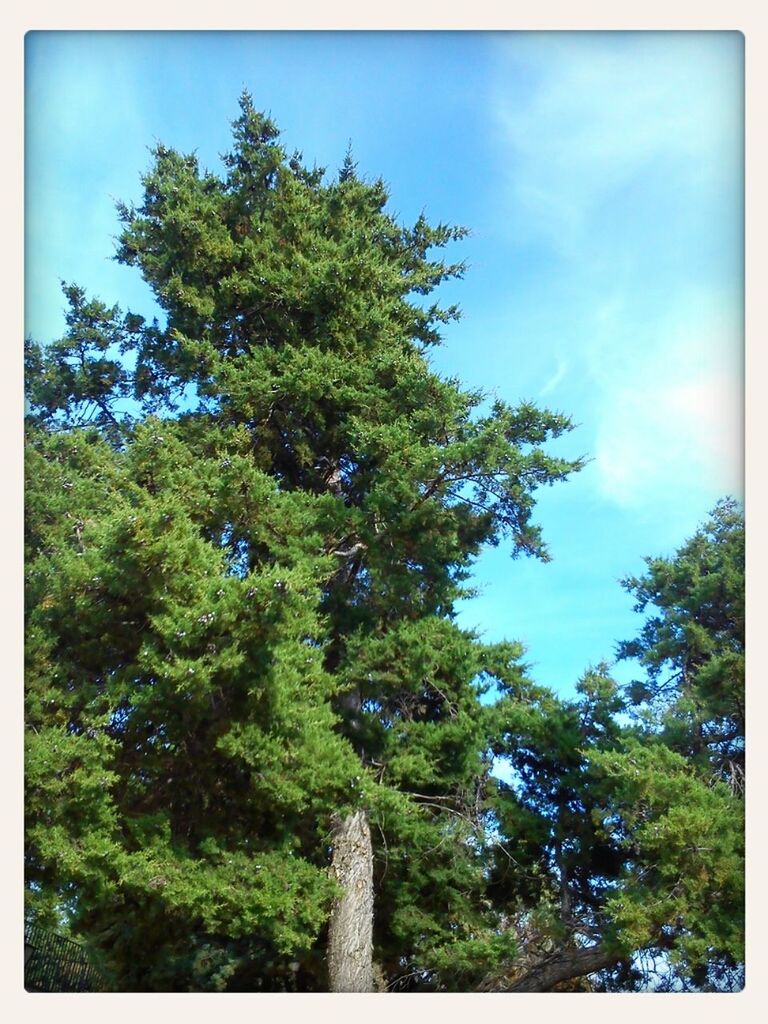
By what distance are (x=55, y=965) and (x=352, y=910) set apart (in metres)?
2.17

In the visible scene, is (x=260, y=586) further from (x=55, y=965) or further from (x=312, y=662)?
(x=55, y=965)

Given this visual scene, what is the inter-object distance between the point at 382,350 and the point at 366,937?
203 inches

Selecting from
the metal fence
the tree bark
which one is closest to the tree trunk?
the tree bark

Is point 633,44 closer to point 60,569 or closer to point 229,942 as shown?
point 60,569

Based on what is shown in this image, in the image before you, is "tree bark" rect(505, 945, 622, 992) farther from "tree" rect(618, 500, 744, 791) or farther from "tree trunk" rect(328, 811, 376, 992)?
"tree" rect(618, 500, 744, 791)

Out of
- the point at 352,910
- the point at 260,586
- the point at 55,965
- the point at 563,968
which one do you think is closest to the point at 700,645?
the point at 563,968

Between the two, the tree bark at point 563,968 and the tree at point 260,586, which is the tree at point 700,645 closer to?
the tree at point 260,586

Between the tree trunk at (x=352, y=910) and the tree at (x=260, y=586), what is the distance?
0.37 ft

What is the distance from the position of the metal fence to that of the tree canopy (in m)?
0.20

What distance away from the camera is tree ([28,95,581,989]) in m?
6.05

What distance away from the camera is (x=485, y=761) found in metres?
8.48

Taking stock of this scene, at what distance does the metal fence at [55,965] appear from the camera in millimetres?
5789

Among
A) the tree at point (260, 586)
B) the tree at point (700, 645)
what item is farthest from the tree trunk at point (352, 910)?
the tree at point (700, 645)

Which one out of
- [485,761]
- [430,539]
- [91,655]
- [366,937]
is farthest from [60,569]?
[485,761]
